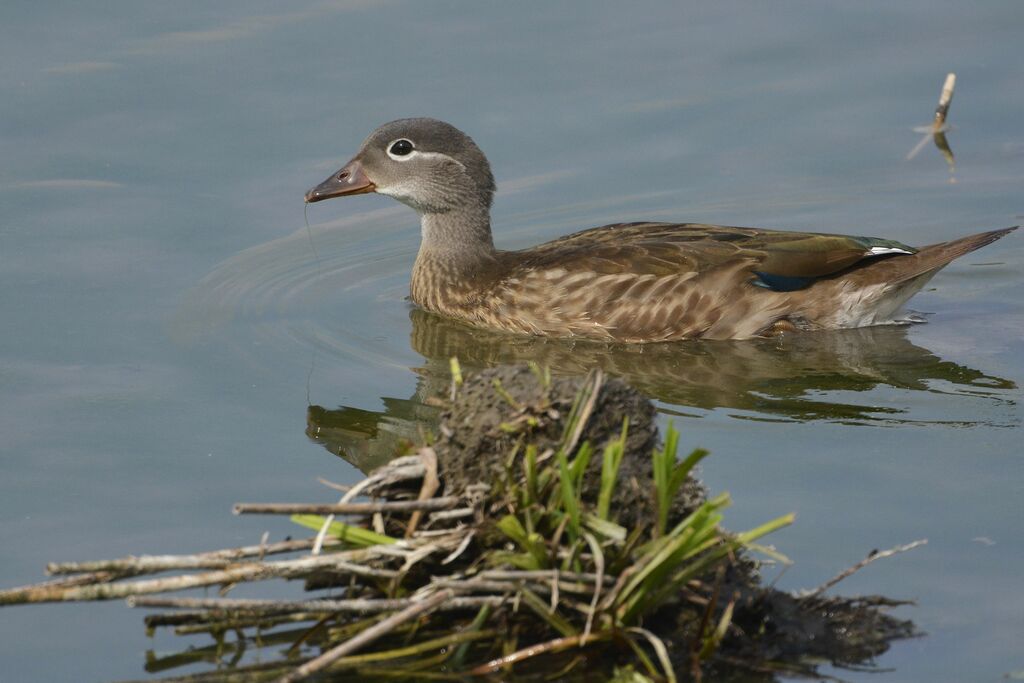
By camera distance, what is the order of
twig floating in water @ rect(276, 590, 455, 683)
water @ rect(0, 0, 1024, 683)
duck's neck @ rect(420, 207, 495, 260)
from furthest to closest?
duck's neck @ rect(420, 207, 495, 260) → water @ rect(0, 0, 1024, 683) → twig floating in water @ rect(276, 590, 455, 683)

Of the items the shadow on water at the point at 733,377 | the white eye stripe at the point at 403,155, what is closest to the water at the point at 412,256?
the shadow on water at the point at 733,377

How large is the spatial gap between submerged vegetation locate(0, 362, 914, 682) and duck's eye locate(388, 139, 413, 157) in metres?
6.07

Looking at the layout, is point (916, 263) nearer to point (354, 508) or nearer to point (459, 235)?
point (459, 235)

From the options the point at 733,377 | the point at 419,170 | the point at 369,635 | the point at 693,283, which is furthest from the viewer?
the point at 419,170

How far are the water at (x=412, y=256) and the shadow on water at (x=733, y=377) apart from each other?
1.3 inches

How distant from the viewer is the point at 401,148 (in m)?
12.1

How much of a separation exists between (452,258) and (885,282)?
3263mm

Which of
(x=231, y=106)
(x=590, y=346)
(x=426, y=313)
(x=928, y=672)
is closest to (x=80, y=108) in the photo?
(x=231, y=106)

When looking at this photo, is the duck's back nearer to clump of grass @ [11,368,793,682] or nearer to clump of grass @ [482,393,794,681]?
clump of grass @ [11,368,793,682]

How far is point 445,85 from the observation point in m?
14.2

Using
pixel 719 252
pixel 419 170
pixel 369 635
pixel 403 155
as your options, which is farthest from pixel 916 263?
pixel 369 635

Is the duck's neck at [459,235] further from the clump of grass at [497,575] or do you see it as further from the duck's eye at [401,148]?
the clump of grass at [497,575]

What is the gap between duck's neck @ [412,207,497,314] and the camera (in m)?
12.0

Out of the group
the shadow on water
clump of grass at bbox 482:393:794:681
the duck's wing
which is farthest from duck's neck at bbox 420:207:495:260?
clump of grass at bbox 482:393:794:681
